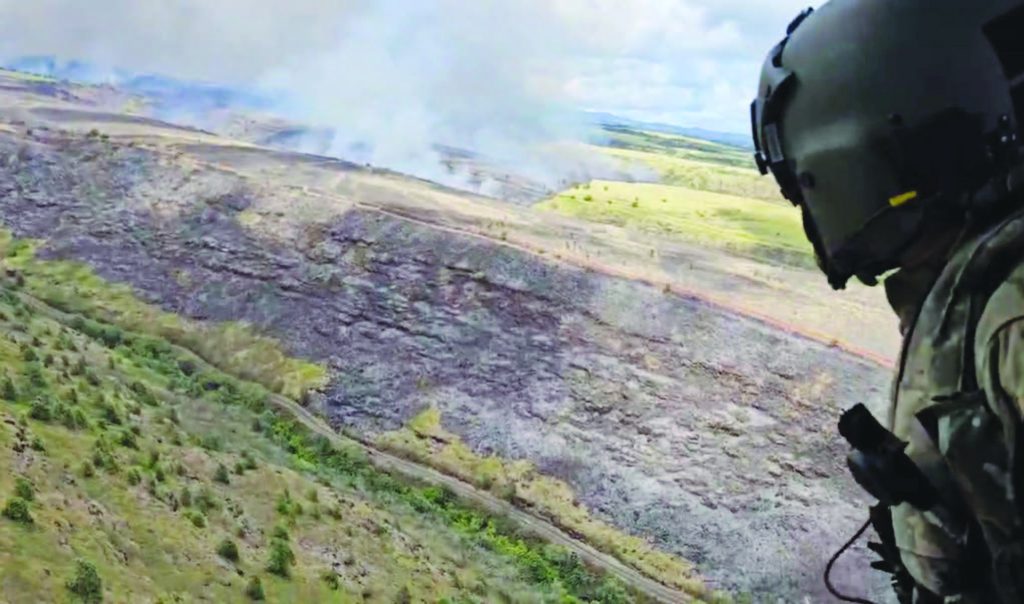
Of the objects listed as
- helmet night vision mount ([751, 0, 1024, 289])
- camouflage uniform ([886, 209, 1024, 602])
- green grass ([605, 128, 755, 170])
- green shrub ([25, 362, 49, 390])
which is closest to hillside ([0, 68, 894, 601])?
Answer: green shrub ([25, 362, 49, 390])

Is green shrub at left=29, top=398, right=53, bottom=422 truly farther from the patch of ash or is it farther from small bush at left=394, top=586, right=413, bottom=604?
the patch of ash

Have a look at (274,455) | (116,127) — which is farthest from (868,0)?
(116,127)

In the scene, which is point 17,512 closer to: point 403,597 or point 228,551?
point 228,551

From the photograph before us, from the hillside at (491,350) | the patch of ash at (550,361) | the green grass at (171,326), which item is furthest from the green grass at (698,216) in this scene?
the green grass at (171,326)

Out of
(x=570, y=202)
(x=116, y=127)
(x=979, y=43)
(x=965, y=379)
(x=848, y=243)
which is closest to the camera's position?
(x=965, y=379)

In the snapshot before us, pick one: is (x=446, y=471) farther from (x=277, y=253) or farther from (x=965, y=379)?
(x=965, y=379)

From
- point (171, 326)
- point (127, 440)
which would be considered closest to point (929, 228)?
point (127, 440)
